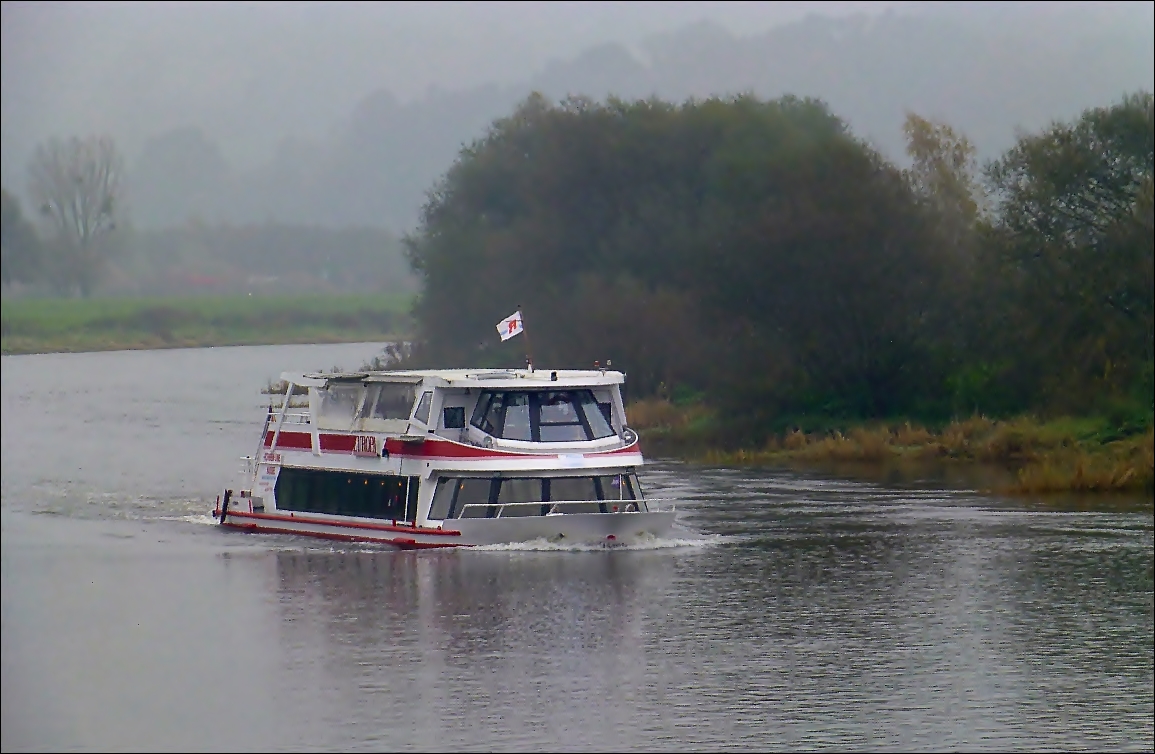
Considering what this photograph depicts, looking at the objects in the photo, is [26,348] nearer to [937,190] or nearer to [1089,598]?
[937,190]

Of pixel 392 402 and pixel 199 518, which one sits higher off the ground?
pixel 392 402

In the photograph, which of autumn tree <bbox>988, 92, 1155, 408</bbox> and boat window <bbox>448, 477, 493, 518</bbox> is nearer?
boat window <bbox>448, 477, 493, 518</bbox>

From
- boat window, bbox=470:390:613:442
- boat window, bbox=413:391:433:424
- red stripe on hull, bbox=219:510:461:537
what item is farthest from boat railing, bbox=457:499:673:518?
boat window, bbox=413:391:433:424

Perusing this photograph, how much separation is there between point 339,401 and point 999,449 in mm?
21806

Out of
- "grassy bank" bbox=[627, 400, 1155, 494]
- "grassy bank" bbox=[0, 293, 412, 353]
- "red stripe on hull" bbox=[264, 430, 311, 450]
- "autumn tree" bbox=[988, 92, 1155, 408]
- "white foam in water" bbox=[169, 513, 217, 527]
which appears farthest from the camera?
"grassy bank" bbox=[0, 293, 412, 353]

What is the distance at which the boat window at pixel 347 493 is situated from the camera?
36375 millimetres

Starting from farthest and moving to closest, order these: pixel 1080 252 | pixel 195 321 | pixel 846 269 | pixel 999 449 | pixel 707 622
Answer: pixel 195 321 → pixel 846 269 → pixel 1080 252 → pixel 999 449 → pixel 707 622

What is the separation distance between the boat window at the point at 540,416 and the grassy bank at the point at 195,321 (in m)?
22.5

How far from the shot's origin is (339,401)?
3950 centimetres

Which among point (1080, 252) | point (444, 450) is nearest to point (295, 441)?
point (444, 450)

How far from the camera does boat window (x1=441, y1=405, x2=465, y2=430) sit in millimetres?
36125

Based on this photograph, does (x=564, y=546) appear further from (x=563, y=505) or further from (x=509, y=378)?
(x=509, y=378)

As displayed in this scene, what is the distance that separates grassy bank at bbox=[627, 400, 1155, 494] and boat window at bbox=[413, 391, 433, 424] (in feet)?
55.6

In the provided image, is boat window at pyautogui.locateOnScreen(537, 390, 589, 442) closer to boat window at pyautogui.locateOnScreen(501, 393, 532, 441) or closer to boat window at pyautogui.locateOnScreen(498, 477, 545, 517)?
boat window at pyautogui.locateOnScreen(501, 393, 532, 441)
